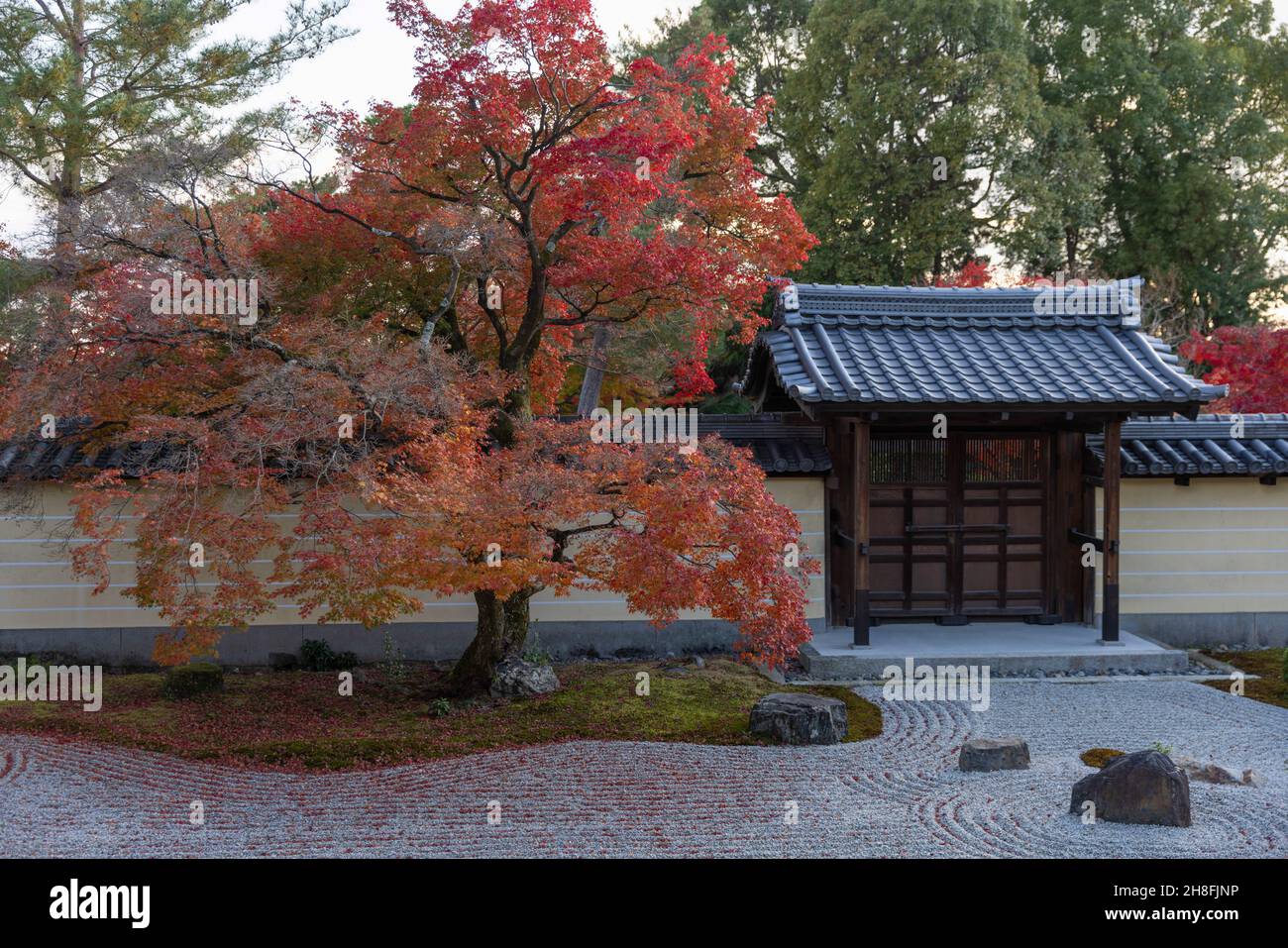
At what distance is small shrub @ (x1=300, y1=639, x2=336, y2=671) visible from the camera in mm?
12234

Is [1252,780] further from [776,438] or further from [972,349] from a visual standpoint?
[776,438]

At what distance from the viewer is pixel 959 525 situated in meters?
13.2

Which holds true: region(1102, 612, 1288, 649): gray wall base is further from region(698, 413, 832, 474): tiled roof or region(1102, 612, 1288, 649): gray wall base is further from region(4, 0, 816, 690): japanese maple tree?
region(4, 0, 816, 690): japanese maple tree

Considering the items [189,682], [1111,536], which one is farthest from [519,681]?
[1111,536]

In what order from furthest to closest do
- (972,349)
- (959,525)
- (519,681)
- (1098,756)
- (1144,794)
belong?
A: (959,525)
(972,349)
(519,681)
(1098,756)
(1144,794)

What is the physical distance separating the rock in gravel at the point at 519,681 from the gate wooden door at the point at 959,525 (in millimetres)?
4594

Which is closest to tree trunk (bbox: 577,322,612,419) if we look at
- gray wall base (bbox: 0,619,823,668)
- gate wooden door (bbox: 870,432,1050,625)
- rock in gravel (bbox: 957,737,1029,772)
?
gray wall base (bbox: 0,619,823,668)

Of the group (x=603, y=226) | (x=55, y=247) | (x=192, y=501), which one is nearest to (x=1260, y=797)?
(x=603, y=226)

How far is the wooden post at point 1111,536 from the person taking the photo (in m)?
12.0

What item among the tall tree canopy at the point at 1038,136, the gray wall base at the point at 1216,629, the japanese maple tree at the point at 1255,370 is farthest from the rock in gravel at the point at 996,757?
the tall tree canopy at the point at 1038,136

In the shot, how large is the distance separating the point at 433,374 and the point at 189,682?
14.3 feet

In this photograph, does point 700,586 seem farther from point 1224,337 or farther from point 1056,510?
point 1224,337

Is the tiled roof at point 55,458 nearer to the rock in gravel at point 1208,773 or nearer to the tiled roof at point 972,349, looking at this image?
the tiled roof at point 972,349

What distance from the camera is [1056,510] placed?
13336 mm
